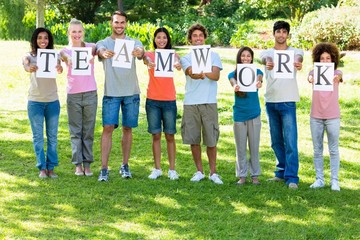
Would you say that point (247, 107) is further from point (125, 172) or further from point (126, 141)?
point (125, 172)

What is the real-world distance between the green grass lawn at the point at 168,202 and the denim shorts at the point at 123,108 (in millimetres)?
642

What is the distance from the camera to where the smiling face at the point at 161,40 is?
24.9 feet

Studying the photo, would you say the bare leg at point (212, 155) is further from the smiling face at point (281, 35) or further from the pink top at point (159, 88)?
the smiling face at point (281, 35)

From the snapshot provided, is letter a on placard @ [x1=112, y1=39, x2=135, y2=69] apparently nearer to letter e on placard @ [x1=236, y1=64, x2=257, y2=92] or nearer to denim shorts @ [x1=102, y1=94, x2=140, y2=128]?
denim shorts @ [x1=102, y1=94, x2=140, y2=128]

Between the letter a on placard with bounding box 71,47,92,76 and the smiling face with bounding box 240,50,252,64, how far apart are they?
1572 mm

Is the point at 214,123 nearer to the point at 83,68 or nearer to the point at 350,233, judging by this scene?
the point at 83,68

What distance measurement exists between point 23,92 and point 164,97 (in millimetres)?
7541

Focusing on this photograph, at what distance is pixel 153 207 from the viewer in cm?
682

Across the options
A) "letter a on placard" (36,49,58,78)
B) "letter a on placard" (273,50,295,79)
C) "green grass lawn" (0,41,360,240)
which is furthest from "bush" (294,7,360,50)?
"letter a on placard" (36,49,58,78)

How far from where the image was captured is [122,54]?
24.5 ft

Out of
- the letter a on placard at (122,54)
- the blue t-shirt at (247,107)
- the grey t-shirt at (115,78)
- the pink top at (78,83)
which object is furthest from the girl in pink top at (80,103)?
the blue t-shirt at (247,107)

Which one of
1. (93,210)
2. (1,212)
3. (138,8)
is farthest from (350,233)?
(138,8)

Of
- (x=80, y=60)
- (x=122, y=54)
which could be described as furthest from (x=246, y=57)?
(x=80, y=60)

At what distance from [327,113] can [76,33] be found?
2721 mm
